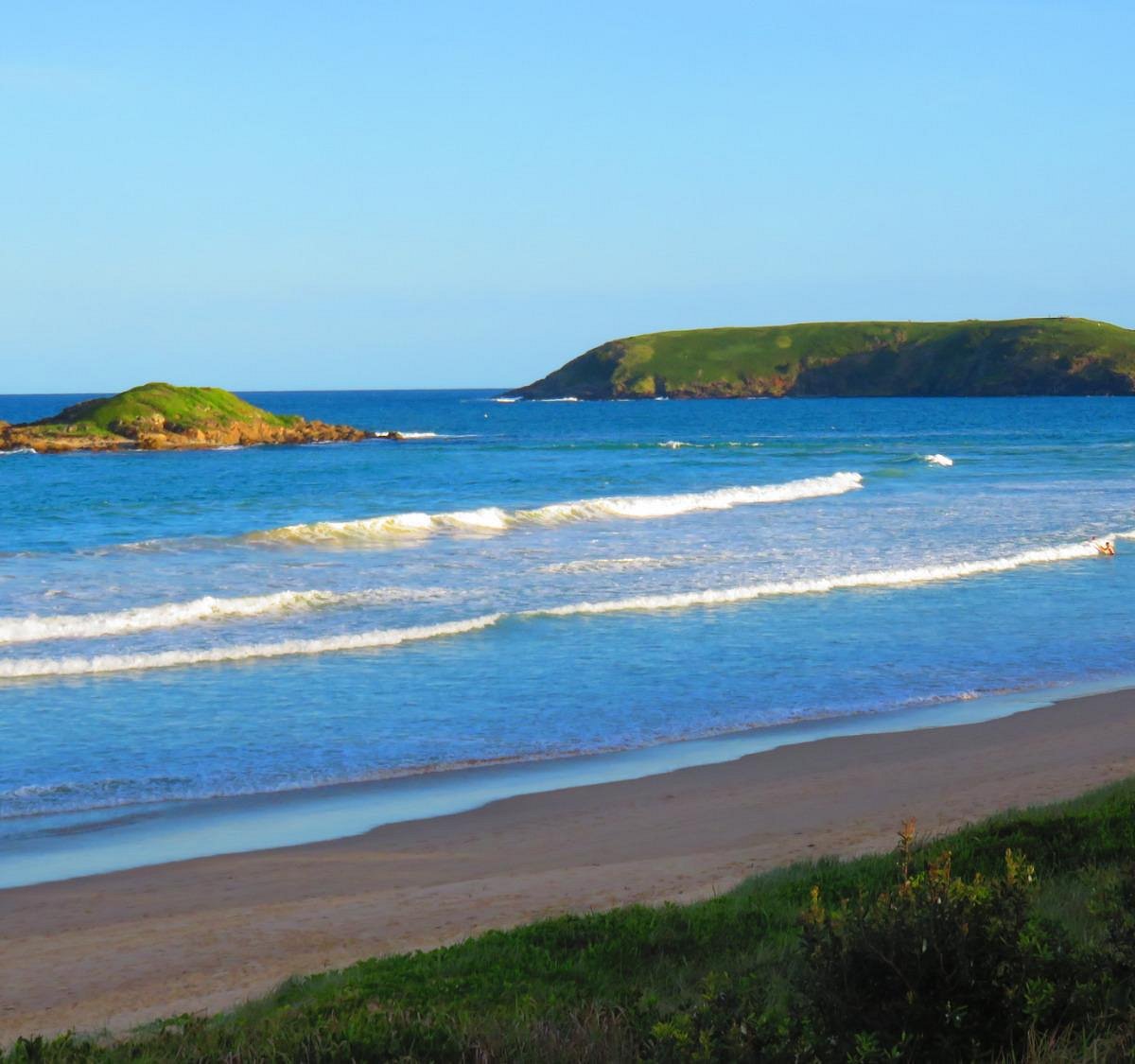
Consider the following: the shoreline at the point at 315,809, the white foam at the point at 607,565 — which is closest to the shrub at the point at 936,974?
the shoreline at the point at 315,809

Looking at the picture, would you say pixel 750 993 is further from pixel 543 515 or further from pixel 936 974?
pixel 543 515

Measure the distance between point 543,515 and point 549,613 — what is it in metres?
17.3

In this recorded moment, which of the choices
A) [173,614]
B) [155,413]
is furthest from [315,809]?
[155,413]

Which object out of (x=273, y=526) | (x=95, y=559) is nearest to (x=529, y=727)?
(x=95, y=559)

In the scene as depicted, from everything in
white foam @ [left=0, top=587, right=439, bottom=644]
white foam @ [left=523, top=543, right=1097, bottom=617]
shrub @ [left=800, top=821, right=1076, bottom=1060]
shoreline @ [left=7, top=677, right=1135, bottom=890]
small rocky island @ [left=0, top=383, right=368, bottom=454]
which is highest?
small rocky island @ [left=0, top=383, right=368, bottom=454]

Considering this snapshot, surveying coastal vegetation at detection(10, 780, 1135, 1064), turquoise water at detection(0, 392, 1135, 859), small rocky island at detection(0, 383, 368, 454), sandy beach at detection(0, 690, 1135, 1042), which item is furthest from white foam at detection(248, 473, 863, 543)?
small rocky island at detection(0, 383, 368, 454)

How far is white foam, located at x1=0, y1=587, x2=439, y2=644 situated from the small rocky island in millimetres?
55370

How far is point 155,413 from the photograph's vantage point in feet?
258

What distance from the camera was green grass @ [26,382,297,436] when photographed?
252 feet

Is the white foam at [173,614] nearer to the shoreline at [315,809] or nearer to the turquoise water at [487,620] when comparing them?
the turquoise water at [487,620]

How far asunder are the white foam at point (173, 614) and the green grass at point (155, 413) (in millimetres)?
58583

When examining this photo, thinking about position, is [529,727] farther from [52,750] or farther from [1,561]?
[1,561]

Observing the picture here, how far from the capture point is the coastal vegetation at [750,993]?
4293 mm

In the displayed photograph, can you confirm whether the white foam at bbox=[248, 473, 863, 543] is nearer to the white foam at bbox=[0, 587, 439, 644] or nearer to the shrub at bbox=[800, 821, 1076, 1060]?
the white foam at bbox=[0, 587, 439, 644]
